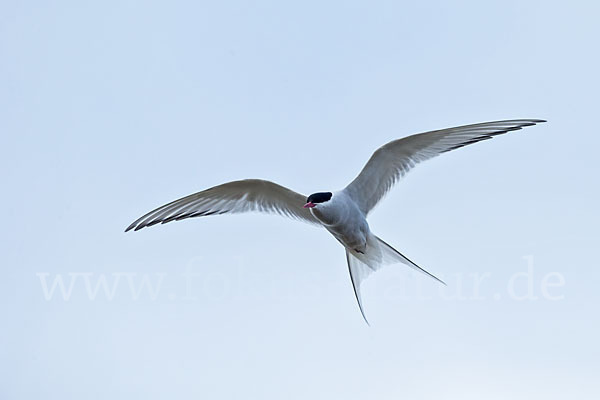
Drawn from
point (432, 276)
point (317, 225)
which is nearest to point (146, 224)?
point (317, 225)

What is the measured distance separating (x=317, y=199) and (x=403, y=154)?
75 centimetres

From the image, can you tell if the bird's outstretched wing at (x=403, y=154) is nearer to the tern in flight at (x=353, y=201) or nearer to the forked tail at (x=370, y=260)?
the tern in flight at (x=353, y=201)

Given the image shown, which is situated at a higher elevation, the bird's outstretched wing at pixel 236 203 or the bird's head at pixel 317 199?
the bird's outstretched wing at pixel 236 203

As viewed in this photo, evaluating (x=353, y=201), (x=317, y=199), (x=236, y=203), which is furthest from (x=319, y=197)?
(x=236, y=203)

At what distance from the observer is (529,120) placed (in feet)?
15.3

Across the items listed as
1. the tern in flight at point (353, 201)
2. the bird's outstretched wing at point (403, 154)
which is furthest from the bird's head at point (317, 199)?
the bird's outstretched wing at point (403, 154)

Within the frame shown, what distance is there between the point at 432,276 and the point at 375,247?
873mm

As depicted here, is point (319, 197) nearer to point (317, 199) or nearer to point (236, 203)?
point (317, 199)

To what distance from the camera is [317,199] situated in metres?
5.20

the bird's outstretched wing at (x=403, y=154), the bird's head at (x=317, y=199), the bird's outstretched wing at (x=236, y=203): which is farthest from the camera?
the bird's outstretched wing at (x=236, y=203)

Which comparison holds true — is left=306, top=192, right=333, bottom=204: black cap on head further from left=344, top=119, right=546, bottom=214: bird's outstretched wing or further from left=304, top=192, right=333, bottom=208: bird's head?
left=344, top=119, right=546, bottom=214: bird's outstretched wing

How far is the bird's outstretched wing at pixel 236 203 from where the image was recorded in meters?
5.42

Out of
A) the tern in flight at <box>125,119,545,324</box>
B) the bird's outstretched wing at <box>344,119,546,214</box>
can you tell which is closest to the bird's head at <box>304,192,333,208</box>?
the tern in flight at <box>125,119,545,324</box>

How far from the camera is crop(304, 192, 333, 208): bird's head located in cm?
518
